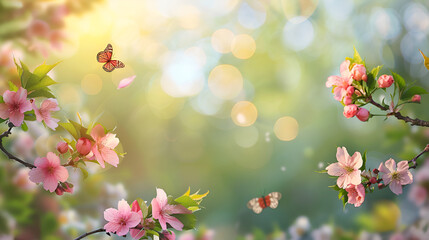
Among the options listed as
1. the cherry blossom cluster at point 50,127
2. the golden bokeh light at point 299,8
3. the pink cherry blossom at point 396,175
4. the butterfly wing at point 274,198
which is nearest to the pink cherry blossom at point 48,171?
the cherry blossom cluster at point 50,127

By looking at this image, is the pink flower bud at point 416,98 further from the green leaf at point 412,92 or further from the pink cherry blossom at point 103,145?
the pink cherry blossom at point 103,145

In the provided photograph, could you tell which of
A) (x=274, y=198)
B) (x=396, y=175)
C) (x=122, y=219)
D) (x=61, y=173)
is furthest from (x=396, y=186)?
(x=274, y=198)

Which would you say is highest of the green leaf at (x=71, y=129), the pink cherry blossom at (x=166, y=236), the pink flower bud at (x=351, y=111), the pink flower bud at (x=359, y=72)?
the pink flower bud at (x=359, y=72)

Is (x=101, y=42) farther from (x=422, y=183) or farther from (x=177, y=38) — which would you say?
(x=422, y=183)

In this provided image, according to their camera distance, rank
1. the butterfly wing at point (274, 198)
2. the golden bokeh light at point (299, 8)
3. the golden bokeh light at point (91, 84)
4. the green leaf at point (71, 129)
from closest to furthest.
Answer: the green leaf at point (71, 129) → the butterfly wing at point (274, 198) → the golden bokeh light at point (91, 84) → the golden bokeh light at point (299, 8)

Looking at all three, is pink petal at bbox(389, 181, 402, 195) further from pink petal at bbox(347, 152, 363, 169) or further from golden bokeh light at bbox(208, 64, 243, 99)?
golden bokeh light at bbox(208, 64, 243, 99)

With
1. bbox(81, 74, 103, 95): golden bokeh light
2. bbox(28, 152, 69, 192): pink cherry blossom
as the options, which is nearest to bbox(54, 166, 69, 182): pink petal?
bbox(28, 152, 69, 192): pink cherry blossom
